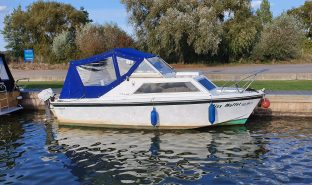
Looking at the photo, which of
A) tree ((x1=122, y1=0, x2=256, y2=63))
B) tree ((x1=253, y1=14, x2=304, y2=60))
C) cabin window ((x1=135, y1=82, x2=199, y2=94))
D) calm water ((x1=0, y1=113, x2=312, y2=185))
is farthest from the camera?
tree ((x1=253, y1=14, x2=304, y2=60))

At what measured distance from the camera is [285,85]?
69.3ft

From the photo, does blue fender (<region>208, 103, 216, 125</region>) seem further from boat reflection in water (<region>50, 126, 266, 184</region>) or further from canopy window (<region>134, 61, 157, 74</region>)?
canopy window (<region>134, 61, 157, 74</region>)

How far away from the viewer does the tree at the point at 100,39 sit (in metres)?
43.0

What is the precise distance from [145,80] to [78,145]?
3.73 metres

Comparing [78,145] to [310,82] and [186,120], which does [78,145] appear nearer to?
[186,120]

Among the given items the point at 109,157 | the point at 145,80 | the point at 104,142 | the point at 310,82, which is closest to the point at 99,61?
the point at 145,80

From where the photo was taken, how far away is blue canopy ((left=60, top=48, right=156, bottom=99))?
1595 cm

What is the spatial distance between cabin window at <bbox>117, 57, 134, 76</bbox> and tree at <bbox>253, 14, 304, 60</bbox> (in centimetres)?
2950

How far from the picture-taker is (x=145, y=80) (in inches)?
612

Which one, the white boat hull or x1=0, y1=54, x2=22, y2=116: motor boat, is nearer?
the white boat hull

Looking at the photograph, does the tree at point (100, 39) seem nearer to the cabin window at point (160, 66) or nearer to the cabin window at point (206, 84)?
the cabin window at point (160, 66)

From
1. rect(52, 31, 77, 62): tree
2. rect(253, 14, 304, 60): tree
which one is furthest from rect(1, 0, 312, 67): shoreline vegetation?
rect(52, 31, 77, 62): tree

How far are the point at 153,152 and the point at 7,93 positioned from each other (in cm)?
1019

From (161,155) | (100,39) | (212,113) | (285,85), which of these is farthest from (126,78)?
(100,39)
